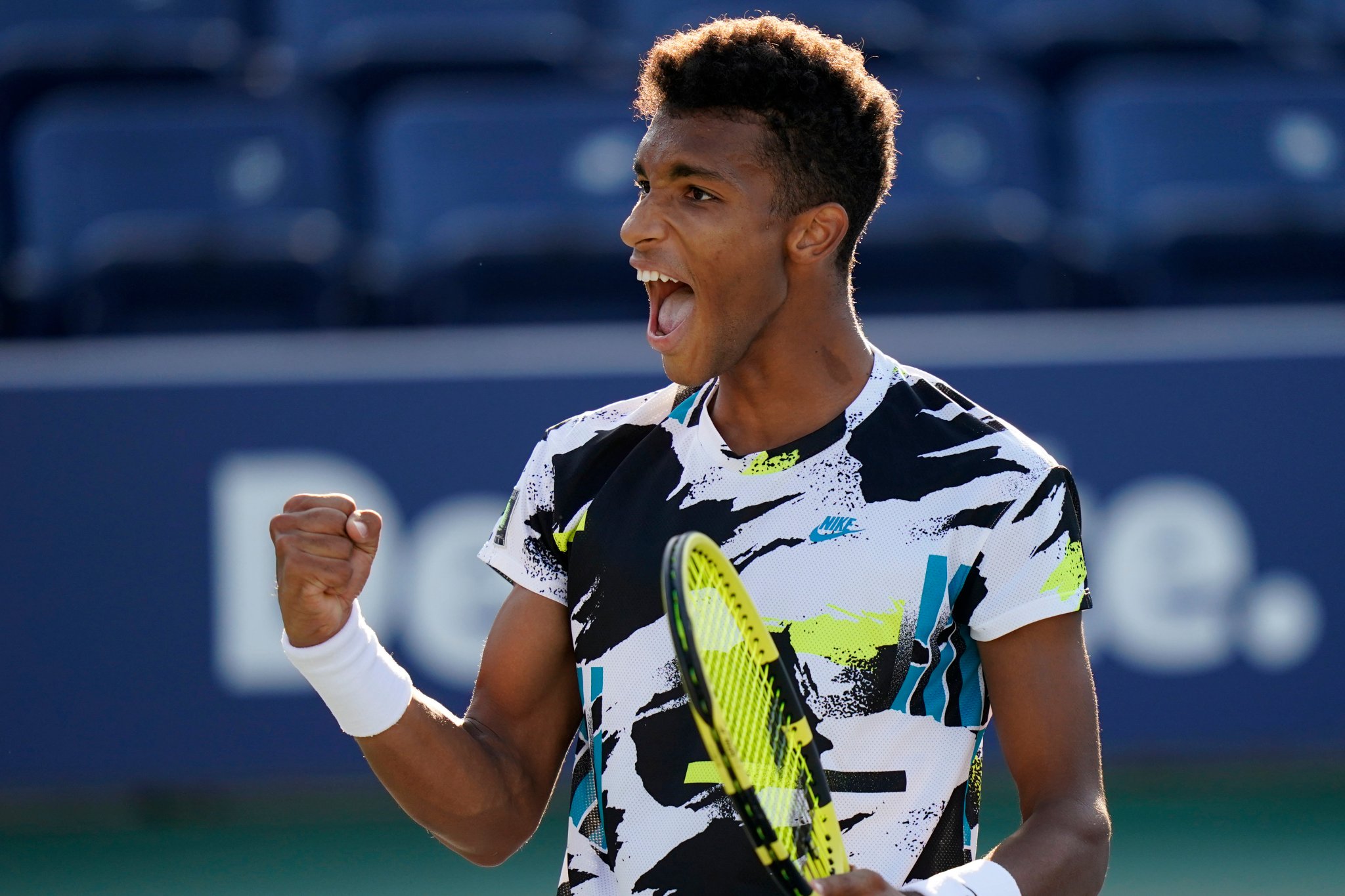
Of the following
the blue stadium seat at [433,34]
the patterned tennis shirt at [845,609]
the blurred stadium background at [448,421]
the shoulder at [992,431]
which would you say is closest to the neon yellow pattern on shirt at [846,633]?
the patterned tennis shirt at [845,609]

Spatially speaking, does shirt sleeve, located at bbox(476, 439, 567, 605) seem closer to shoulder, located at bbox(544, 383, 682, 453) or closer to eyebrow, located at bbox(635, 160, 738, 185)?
shoulder, located at bbox(544, 383, 682, 453)

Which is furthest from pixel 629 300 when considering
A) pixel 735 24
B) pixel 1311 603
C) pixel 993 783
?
pixel 735 24

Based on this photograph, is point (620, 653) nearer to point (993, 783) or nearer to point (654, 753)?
point (654, 753)

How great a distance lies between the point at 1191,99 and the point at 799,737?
186 inches

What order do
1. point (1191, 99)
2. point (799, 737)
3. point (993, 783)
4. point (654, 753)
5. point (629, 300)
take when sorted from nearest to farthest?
point (799, 737)
point (654, 753)
point (993, 783)
point (629, 300)
point (1191, 99)

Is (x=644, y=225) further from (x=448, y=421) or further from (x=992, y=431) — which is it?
(x=448, y=421)

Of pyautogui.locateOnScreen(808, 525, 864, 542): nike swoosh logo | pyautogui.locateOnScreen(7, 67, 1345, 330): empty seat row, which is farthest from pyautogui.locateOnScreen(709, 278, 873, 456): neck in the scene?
pyautogui.locateOnScreen(7, 67, 1345, 330): empty seat row

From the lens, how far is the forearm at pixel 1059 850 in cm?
177

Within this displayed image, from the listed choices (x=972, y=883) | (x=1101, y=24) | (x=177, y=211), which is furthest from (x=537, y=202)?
(x=972, y=883)

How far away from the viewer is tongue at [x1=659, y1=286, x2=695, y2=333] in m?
2.01

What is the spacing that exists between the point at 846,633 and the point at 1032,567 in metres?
0.21

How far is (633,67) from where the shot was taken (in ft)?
20.5

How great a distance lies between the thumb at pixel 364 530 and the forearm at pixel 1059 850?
74cm

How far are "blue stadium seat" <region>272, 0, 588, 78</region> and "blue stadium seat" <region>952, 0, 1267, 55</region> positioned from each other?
5.21ft
